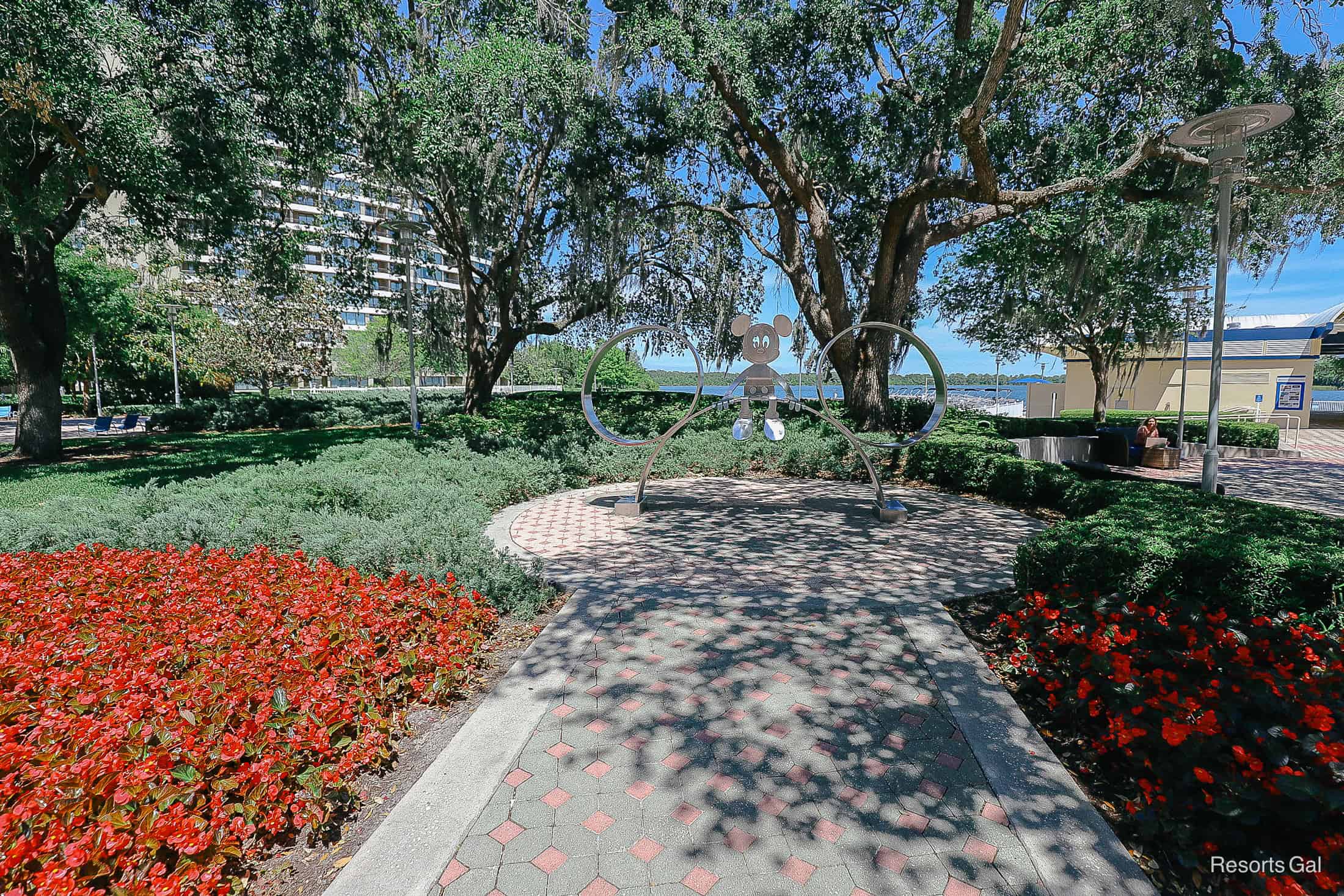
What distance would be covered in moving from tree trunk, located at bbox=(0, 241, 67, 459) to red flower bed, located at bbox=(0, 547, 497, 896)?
10398 mm

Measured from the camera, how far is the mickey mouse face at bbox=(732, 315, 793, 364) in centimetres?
719

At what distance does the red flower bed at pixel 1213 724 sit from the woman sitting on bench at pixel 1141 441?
12.0 meters

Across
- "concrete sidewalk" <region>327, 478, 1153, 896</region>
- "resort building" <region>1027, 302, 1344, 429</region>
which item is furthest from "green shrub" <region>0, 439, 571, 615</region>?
"resort building" <region>1027, 302, 1344, 429</region>

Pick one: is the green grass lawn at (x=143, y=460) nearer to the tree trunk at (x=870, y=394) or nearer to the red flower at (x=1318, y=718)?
the tree trunk at (x=870, y=394)

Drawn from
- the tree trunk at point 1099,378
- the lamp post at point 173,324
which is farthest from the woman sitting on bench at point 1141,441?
the lamp post at point 173,324

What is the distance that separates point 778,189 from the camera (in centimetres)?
1341

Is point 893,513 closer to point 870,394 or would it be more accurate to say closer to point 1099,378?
point 870,394

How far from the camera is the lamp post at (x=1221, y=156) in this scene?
5.49 meters

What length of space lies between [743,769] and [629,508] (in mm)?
5427

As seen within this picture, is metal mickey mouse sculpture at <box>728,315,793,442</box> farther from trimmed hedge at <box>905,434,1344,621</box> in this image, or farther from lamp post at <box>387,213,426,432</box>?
lamp post at <box>387,213,426,432</box>

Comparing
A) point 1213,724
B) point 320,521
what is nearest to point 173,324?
point 320,521

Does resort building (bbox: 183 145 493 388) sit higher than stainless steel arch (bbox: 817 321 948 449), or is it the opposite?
resort building (bbox: 183 145 493 388)

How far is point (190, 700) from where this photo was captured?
2.54 meters

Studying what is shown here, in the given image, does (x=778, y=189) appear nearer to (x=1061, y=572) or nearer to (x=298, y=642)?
(x=1061, y=572)
